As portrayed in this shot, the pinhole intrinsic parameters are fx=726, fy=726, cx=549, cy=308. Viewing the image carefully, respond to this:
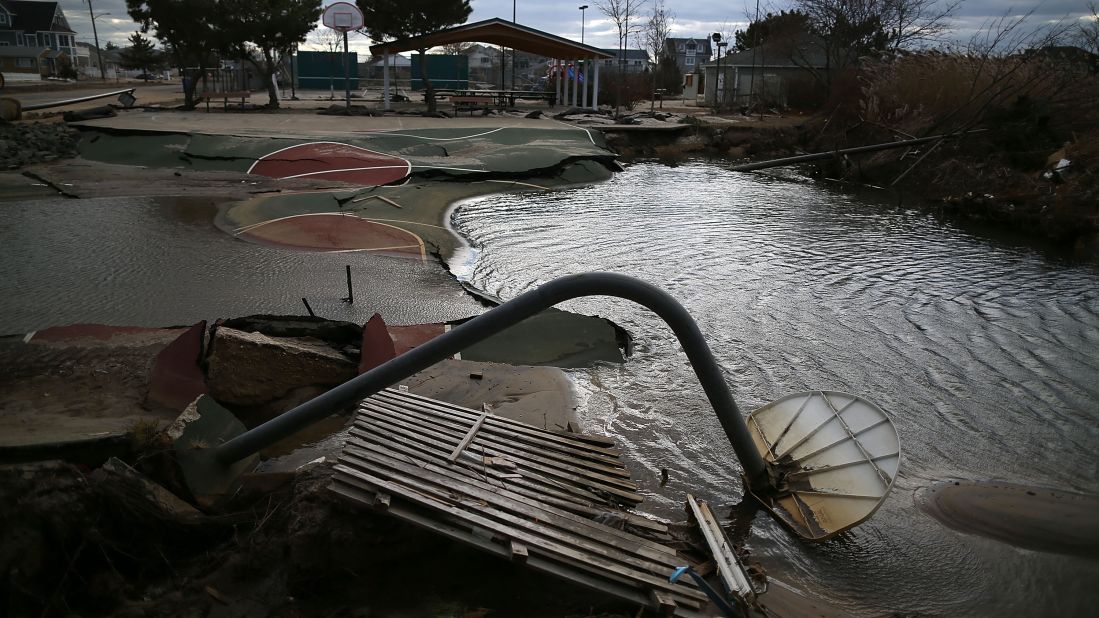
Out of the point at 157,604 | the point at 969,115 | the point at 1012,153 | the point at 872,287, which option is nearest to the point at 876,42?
the point at 969,115

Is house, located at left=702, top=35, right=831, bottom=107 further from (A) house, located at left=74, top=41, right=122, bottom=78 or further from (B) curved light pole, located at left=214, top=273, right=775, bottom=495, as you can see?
(A) house, located at left=74, top=41, right=122, bottom=78

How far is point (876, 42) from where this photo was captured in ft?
106

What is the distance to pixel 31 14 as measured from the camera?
2616 inches

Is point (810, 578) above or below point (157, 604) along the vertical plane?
below

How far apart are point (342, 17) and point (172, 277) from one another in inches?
796

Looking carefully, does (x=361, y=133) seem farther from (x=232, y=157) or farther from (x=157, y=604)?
(x=157, y=604)

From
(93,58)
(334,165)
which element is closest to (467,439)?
(334,165)

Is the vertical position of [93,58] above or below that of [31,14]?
below

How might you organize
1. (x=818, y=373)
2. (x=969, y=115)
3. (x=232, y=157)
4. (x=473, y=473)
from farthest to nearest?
1. (x=969, y=115)
2. (x=232, y=157)
3. (x=818, y=373)
4. (x=473, y=473)

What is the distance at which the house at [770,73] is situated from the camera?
110 feet

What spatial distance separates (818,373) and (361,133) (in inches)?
555

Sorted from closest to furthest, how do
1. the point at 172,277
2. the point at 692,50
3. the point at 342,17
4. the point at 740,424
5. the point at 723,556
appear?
the point at 723,556, the point at 740,424, the point at 172,277, the point at 342,17, the point at 692,50

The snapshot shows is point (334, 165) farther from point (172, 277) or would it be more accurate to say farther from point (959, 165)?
point (959, 165)

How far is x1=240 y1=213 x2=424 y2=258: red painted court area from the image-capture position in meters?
9.58
